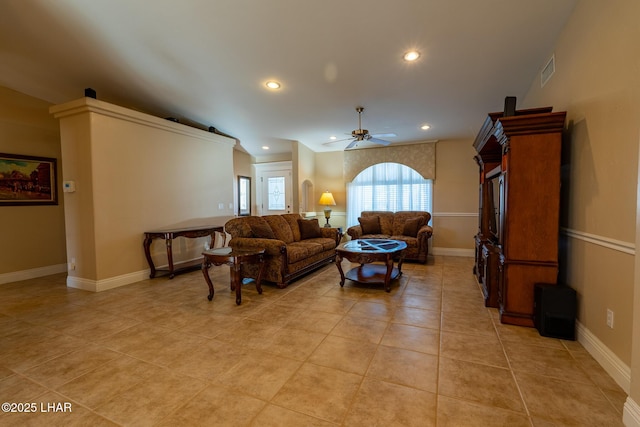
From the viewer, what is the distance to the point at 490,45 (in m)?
2.76

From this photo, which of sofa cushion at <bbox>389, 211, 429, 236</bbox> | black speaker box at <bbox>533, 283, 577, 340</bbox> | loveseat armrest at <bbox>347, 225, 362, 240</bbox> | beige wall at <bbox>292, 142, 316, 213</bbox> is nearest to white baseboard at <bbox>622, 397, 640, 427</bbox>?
black speaker box at <bbox>533, 283, 577, 340</bbox>

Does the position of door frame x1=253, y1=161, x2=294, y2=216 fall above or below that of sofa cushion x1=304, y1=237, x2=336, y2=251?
above

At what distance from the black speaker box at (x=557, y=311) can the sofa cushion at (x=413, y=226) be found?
3.10m

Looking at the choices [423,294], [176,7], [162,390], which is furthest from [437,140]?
[162,390]

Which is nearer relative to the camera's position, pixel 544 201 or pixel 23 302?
pixel 544 201

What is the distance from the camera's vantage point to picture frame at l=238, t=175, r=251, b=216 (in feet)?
24.0

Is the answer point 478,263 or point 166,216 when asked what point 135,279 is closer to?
point 166,216

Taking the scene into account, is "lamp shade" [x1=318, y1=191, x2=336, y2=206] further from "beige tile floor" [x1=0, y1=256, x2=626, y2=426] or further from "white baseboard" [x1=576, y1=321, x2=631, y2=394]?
"white baseboard" [x1=576, y1=321, x2=631, y2=394]

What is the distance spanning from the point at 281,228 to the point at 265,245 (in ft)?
2.93

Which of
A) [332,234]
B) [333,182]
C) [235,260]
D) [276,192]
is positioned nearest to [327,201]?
[333,182]

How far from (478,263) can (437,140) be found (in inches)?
119

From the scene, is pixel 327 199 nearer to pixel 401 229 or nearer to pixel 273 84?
pixel 401 229

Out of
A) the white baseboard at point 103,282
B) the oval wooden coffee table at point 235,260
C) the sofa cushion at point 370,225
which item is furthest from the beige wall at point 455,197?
the white baseboard at point 103,282

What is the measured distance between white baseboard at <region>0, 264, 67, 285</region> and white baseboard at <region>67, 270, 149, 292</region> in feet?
3.65
